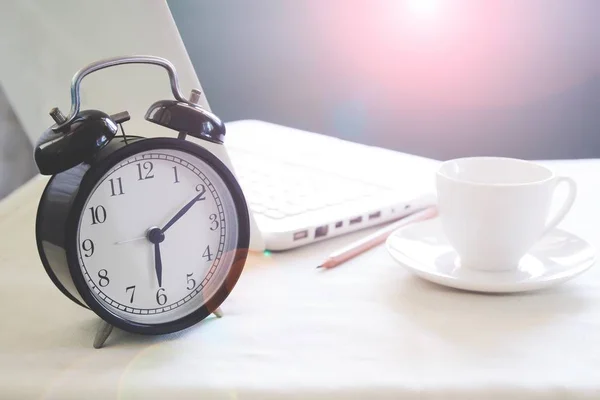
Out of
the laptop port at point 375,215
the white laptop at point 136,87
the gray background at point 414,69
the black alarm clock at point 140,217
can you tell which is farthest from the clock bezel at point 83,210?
the gray background at point 414,69

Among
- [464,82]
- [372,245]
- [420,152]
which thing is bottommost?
[420,152]

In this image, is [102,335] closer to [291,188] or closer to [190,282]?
[190,282]

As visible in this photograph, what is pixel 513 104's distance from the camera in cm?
150

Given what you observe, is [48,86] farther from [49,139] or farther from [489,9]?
[489,9]

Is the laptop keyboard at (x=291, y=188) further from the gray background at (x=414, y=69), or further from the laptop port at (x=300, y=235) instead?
the gray background at (x=414, y=69)

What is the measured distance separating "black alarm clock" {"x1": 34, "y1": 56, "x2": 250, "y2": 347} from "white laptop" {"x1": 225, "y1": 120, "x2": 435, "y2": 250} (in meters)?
0.15

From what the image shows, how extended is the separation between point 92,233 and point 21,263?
0.70 feet

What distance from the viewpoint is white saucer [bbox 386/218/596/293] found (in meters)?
0.54

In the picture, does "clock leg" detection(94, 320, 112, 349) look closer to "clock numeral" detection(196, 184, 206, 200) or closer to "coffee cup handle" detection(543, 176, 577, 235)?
"clock numeral" detection(196, 184, 206, 200)

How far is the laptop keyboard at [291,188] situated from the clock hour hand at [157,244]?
22 cm

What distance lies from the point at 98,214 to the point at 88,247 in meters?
0.02

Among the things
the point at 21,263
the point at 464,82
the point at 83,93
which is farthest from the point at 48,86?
the point at 464,82

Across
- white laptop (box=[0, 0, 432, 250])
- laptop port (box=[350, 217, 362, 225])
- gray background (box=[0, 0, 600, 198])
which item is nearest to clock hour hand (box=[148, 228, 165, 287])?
white laptop (box=[0, 0, 432, 250])

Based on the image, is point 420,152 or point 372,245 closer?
point 372,245
